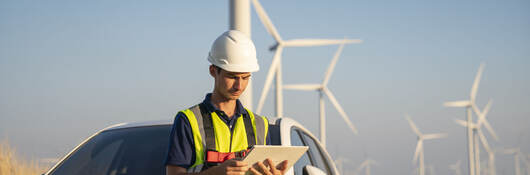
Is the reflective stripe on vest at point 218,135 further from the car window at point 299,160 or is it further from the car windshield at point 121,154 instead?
the car windshield at point 121,154

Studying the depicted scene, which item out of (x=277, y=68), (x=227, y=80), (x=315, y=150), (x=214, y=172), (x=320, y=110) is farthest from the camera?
(x=320, y=110)

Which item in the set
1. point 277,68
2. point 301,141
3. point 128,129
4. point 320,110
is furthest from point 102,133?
point 320,110

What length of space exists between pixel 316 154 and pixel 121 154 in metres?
1.67

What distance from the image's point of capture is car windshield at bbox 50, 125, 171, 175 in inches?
210

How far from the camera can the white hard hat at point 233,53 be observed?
3820 millimetres

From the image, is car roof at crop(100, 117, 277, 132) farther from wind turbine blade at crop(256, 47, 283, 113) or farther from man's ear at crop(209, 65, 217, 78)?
wind turbine blade at crop(256, 47, 283, 113)

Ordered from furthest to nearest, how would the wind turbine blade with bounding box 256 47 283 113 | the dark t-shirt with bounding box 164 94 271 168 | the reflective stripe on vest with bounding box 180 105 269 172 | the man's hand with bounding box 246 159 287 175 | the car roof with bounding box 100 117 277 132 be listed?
the wind turbine blade with bounding box 256 47 283 113 → the car roof with bounding box 100 117 277 132 → the reflective stripe on vest with bounding box 180 105 269 172 → the dark t-shirt with bounding box 164 94 271 168 → the man's hand with bounding box 246 159 287 175

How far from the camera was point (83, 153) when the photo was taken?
5.46 meters

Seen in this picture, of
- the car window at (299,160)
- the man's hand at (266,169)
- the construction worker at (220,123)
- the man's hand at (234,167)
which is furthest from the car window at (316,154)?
the man's hand at (234,167)

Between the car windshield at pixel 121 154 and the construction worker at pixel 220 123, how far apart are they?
4.90 feet

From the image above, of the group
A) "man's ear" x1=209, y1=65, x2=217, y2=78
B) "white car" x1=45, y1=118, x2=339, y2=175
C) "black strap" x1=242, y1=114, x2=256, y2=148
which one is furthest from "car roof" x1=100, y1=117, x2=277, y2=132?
"man's ear" x1=209, y1=65, x2=217, y2=78

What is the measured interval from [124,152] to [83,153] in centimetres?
31

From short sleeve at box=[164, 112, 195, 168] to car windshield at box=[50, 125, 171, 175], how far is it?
1573 millimetres

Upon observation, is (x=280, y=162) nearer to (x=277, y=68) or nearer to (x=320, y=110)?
(x=277, y=68)
